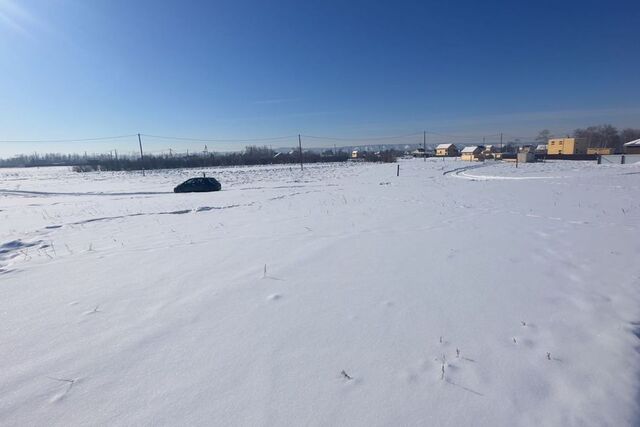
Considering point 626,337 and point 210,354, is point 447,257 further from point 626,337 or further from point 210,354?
point 210,354

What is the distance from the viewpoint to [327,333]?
131 inches

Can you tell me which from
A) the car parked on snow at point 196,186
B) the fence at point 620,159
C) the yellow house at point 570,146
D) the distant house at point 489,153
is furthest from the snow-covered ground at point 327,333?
→ the yellow house at point 570,146

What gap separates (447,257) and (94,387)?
17.5 feet

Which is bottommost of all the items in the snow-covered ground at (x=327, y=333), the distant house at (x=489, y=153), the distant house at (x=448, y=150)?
the snow-covered ground at (x=327, y=333)

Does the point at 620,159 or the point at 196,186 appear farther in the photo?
the point at 620,159

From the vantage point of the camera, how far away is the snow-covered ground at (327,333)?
233 cm

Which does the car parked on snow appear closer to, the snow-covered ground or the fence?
the snow-covered ground

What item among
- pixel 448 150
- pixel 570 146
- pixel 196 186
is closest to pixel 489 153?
pixel 570 146

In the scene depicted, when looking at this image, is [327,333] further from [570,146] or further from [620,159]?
[570,146]

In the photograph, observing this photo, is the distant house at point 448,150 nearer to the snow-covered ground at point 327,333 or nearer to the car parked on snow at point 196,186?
the car parked on snow at point 196,186

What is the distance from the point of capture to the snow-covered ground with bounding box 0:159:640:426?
7.63 ft

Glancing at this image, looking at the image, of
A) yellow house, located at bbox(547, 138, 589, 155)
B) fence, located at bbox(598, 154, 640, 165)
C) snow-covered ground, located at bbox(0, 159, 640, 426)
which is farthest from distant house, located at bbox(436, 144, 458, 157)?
snow-covered ground, located at bbox(0, 159, 640, 426)

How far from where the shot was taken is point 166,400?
7.90 ft

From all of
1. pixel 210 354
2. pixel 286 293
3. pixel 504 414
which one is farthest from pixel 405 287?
pixel 210 354
